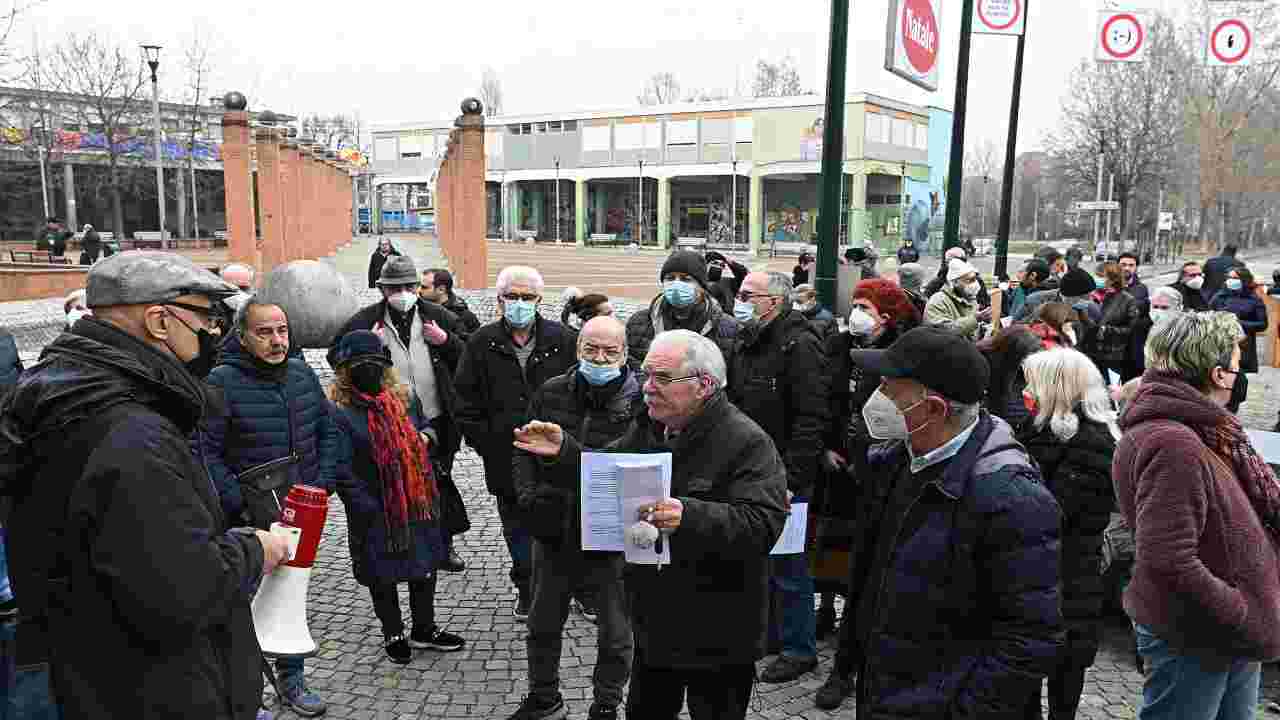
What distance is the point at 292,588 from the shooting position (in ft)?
10.9

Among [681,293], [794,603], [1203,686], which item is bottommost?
[794,603]

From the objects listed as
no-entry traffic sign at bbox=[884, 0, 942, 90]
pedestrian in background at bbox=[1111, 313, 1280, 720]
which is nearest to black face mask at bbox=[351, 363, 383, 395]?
pedestrian in background at bbox=[1111, 313, 1280, 720]

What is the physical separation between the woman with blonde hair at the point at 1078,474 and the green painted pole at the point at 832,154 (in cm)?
351

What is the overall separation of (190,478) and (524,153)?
239 ft

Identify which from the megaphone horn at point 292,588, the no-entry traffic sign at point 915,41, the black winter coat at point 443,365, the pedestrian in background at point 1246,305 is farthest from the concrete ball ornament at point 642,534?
the pedestrian in background at point 1246,305

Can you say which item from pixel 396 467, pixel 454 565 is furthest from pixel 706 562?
pixel 454 565

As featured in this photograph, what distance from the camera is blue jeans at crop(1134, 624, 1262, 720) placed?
3.14m

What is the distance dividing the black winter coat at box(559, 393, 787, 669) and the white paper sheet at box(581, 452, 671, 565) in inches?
7.2

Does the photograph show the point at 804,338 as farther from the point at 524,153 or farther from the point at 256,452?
the point at 524,153

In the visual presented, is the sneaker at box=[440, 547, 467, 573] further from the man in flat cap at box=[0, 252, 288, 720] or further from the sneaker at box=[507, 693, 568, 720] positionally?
the man in flat cap at box=[0, 252, 288, 720]

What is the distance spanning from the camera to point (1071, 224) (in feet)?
277

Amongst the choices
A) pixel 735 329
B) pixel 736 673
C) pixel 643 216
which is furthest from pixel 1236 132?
pixel 736 673

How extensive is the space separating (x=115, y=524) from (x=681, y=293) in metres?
4.32

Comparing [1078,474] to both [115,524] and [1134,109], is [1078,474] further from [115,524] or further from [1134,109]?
[1134,109]
